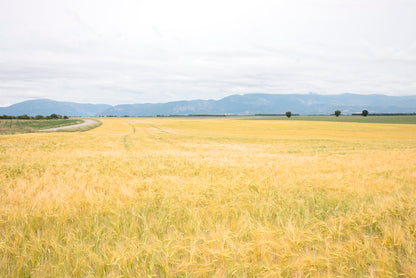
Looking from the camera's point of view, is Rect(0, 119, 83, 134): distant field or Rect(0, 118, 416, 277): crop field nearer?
Rect(0, 118, 416, 277): crop field

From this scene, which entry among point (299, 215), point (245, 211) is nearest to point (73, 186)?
point (245, 211)

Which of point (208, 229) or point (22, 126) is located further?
point (22, 126)

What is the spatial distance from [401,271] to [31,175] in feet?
26.9

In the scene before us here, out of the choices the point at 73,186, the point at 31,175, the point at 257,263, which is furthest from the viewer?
the point at 31,175

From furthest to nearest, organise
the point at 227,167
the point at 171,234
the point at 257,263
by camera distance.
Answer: the point at 227,167 → the point at 171,234 → the point at 257,263

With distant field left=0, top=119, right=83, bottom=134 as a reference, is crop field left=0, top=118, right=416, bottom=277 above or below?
below

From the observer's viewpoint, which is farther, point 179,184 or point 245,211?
point 179,184

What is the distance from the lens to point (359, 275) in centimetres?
266

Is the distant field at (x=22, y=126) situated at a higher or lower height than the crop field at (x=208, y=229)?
higher

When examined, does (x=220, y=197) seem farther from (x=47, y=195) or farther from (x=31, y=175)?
(x=31, y=175)

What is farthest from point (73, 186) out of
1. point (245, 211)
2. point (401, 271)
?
point (401, 271)

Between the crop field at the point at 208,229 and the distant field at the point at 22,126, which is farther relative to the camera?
the distant field at the point at 22,126

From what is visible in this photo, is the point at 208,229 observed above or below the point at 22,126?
below

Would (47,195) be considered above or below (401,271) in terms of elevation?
above
